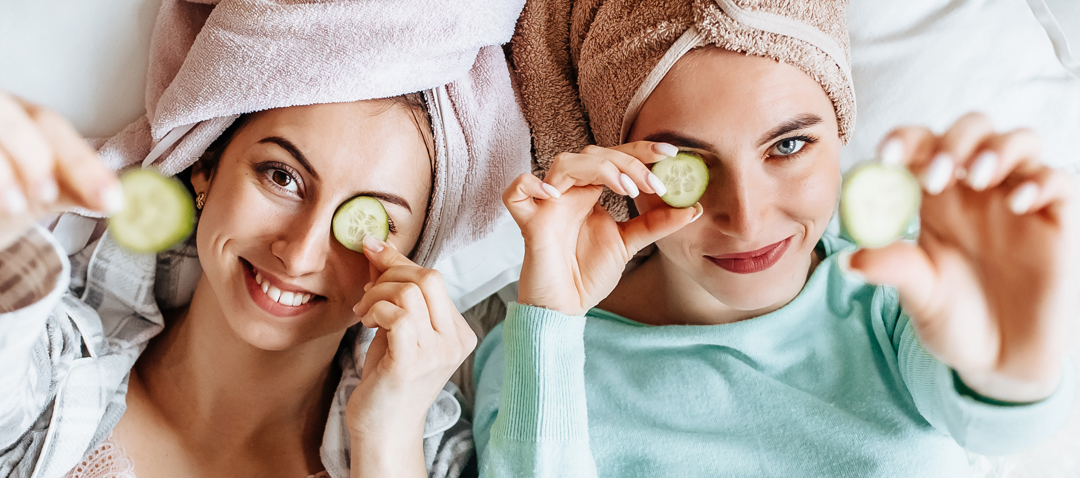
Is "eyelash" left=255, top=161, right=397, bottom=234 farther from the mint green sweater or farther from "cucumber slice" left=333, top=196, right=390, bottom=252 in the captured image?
the mint green sweater

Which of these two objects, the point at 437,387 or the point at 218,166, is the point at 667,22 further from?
the point at 218,166

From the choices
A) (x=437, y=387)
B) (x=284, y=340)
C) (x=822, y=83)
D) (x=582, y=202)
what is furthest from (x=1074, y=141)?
(x=284, y=340)

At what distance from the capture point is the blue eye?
51.8 inches

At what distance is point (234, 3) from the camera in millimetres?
1429

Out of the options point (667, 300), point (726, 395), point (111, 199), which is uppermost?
point (111, 199)

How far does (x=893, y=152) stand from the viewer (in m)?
0.84

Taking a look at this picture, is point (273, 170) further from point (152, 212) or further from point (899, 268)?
point (899, 268)

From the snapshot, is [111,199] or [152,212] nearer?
[111,199]

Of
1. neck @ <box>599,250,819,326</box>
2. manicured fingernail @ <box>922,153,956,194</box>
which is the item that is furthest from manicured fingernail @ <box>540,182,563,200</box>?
manicured fingernail @ <box>922,153,956,194</box>

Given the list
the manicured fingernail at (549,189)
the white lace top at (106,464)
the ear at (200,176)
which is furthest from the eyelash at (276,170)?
the white lace top at (106,464)

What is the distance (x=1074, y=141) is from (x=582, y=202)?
5.30 feet

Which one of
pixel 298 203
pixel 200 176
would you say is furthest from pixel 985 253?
pixel 200 176

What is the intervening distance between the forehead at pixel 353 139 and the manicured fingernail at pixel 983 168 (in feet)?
3.30

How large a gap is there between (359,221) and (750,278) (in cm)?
85
